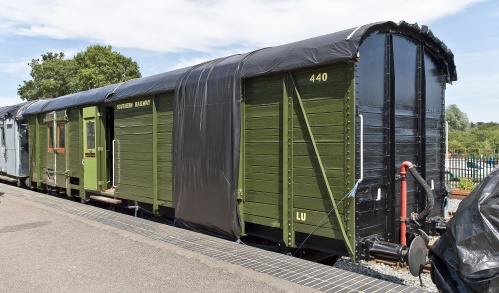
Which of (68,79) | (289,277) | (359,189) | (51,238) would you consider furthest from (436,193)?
(68,79)

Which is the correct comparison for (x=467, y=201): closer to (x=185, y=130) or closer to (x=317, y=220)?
(x=317, y=220)

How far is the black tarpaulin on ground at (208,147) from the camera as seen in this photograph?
5.52m

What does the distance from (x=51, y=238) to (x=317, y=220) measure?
4.06m

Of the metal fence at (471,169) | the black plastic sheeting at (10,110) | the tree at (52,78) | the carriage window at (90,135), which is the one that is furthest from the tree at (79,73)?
the metal fence at (471,169)

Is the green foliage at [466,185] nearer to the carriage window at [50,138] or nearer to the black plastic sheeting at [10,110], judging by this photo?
the carriage window at [50,138]

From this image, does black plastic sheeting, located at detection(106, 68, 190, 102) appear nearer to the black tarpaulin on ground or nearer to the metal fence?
the black tarpaulin on ground

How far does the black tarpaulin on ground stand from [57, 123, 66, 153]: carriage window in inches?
209

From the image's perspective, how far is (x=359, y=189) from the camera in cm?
440

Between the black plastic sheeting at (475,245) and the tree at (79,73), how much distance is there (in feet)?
99.7

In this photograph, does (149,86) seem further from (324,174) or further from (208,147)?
(324,174)

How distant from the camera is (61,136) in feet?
34.9

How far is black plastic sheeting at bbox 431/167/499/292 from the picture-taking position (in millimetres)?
2949

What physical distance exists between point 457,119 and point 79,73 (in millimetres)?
62052

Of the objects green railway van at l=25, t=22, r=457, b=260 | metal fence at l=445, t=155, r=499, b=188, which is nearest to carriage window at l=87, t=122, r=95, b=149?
green railway van at l=25, t=22, r=457, b=260
